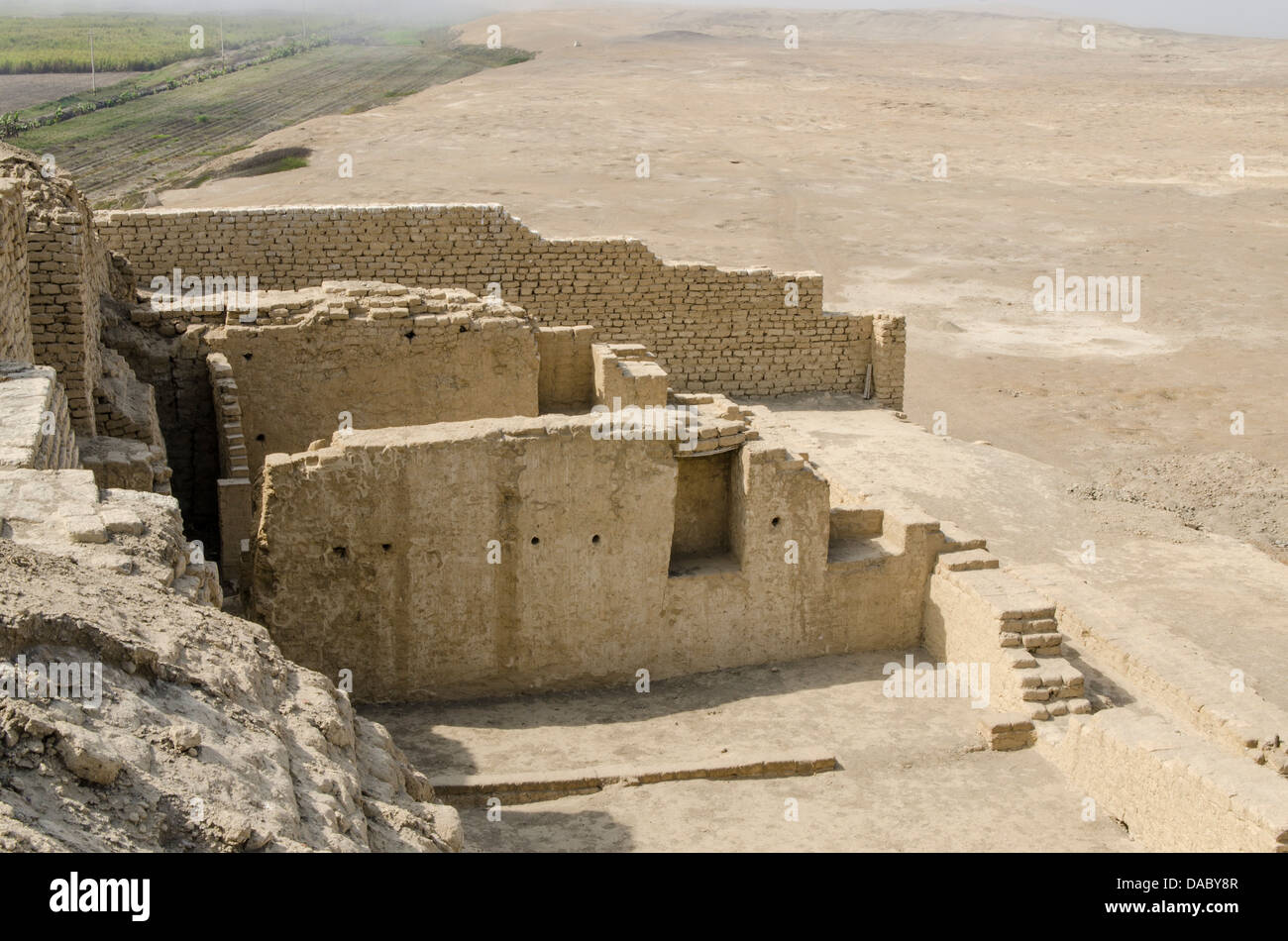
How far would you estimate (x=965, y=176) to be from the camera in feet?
144

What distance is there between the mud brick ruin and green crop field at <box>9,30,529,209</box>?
20440 millimetres

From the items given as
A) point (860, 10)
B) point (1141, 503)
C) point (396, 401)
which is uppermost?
point (860, 10)

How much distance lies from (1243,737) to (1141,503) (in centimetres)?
862

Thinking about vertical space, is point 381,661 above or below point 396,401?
below

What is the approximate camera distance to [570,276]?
1717 centimetres

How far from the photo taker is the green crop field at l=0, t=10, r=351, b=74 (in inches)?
2159

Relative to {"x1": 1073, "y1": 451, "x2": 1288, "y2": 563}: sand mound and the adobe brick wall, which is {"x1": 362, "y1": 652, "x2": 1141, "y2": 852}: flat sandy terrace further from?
{"x1": 1073, "y1": 451, "x2": 1288, "y2": 563}: sand mound

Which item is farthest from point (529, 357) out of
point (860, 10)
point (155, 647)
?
point (860, 10)

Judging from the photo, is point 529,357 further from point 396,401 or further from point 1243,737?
point 1243,737

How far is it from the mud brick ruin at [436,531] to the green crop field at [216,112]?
67.1ft

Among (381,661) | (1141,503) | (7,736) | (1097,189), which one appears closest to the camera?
(7,736)

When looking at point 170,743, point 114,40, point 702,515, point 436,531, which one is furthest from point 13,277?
point 114,40

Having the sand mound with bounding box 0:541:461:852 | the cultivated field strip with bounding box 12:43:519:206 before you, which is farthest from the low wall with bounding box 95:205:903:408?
the cultivated field strip with bounding box 12:43:519:206

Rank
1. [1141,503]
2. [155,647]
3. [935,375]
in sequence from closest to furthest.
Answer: [155,647] < [1141,503] < [935,375]
